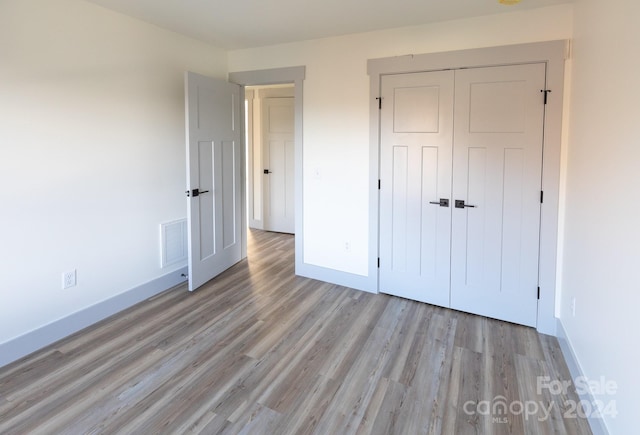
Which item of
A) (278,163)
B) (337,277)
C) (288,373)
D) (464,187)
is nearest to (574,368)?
(464,187)

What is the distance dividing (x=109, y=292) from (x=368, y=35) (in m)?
3.17

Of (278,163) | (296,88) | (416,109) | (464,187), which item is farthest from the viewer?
(278,163)

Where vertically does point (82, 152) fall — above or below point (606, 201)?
above

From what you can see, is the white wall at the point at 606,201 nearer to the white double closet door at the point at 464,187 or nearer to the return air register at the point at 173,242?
the white double closet door at the point at 464,187

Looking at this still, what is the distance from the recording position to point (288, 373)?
100 inches

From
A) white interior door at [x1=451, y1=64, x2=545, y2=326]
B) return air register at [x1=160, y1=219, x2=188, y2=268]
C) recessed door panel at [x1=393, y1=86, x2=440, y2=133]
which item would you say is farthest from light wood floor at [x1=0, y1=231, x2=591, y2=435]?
recessed door panel at [x1=393, y1=86, x2=440, y2=133]

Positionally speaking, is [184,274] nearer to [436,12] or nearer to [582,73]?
[436,12]

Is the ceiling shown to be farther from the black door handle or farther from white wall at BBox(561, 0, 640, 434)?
the black door handle

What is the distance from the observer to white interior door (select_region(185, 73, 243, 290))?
375 cm

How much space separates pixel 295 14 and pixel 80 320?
9.60 feet

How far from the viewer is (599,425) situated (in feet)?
6.29

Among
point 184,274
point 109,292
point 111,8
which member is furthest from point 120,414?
point 111,8

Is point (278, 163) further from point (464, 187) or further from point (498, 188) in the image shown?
point (498, 188)

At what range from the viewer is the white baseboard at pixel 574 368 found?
1911 mm
